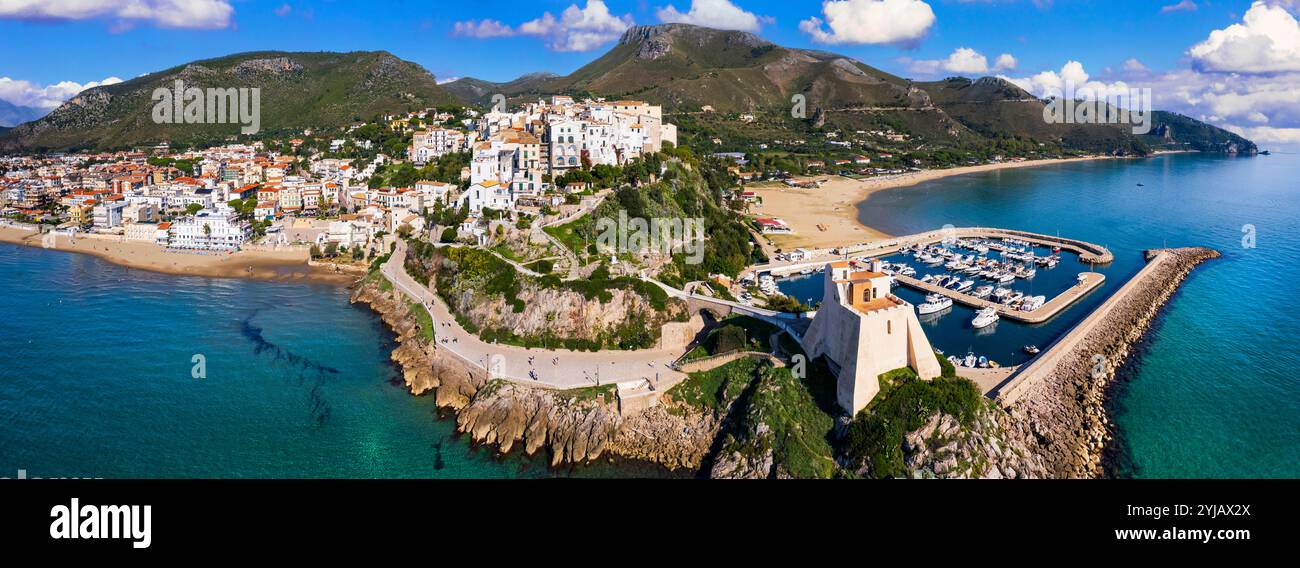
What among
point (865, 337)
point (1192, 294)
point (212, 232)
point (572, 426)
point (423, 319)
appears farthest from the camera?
point (212, 232)

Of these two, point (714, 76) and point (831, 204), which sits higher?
point (714, 76)

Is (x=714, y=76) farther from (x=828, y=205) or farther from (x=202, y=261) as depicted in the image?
(x=202, y=261)

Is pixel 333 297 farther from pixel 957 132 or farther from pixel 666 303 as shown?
pixel 957 132

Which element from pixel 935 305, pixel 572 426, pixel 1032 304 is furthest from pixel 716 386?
pixel 1032 304

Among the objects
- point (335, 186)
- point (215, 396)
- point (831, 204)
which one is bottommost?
point (215, 396)

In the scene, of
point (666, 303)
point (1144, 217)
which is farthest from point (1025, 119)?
point (666, 303)
